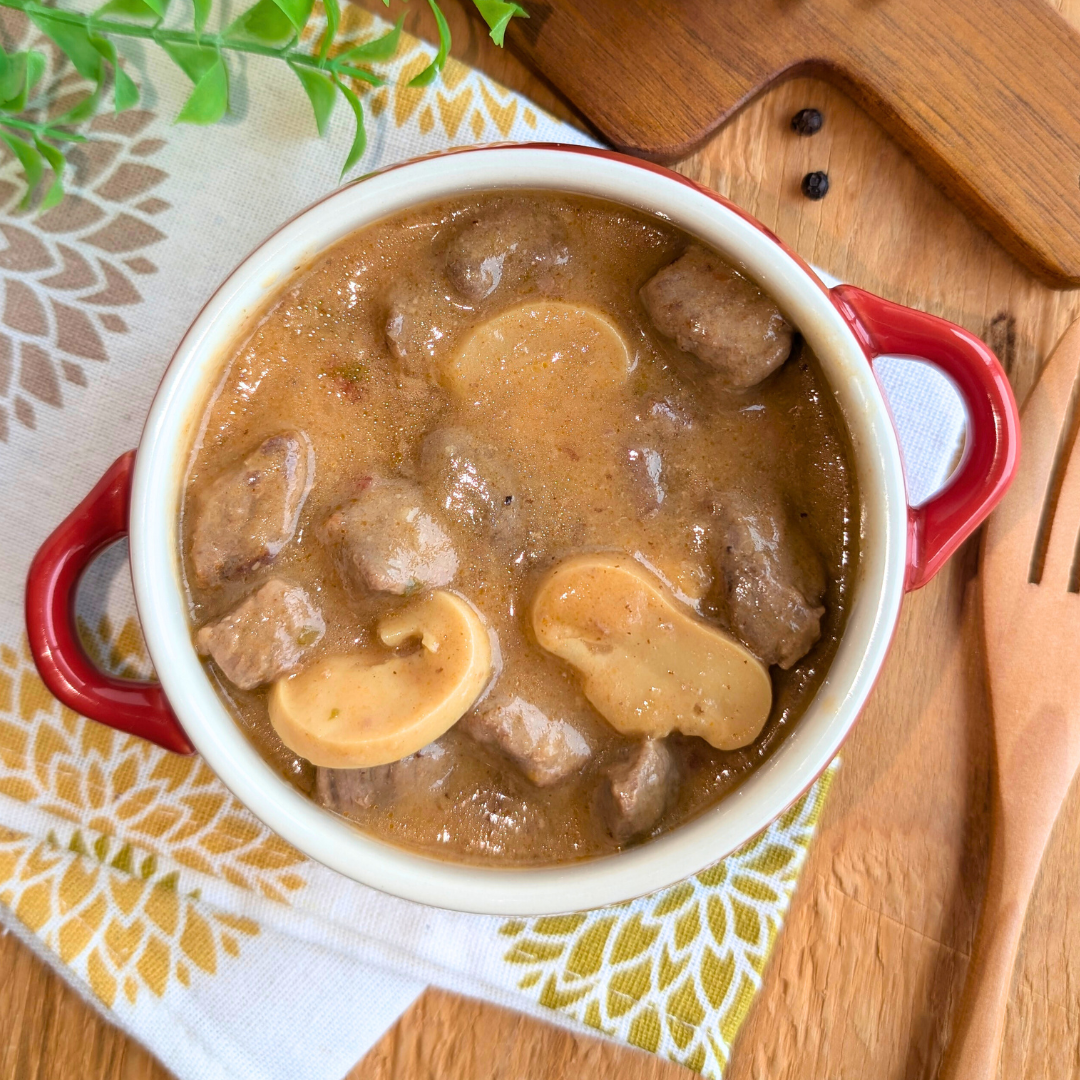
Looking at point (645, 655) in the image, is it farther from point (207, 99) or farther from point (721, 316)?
point (207, 99)

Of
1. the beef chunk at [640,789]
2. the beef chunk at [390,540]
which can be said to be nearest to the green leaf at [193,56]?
the beef chunk at [390,540]

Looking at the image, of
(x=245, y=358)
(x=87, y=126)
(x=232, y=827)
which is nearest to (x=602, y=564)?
(x=245, y=358)

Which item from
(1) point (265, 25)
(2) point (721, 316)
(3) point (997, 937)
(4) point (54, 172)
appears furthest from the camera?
(3) point (997, 937)

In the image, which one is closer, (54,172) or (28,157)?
(28,157)

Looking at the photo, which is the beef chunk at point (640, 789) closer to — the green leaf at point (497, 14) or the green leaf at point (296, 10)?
the green leaf at point (497, 14)

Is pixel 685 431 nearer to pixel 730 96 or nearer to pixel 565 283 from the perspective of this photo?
pixel 565 283

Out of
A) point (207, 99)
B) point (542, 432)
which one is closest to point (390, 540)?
point (542, 432)
